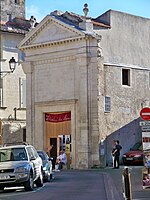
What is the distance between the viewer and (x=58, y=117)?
42125mm

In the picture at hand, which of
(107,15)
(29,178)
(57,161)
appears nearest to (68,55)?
(107,15)

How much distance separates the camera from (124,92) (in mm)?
42844

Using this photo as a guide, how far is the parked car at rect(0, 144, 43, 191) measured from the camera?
21.2 metres

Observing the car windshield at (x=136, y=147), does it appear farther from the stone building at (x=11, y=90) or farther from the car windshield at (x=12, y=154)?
the car windshield at (x=12, y=154)

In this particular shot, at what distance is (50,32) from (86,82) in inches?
202

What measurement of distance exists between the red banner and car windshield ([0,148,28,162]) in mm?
18722

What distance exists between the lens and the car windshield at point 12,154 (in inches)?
A: 878

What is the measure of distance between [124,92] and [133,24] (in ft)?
18.1

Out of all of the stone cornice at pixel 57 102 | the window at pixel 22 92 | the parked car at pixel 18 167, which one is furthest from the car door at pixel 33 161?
the window at pixel 22 92

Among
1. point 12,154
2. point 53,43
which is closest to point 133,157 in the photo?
point 53,43

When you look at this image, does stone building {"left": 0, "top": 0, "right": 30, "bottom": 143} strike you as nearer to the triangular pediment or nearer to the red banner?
the triangular pediment

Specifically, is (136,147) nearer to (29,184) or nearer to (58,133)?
(58,133)

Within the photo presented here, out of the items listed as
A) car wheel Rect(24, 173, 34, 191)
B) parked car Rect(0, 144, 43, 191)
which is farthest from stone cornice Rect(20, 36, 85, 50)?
car wheel Rect(24, 173, 34, 191)

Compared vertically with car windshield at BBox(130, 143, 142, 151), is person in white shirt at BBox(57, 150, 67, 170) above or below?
below
